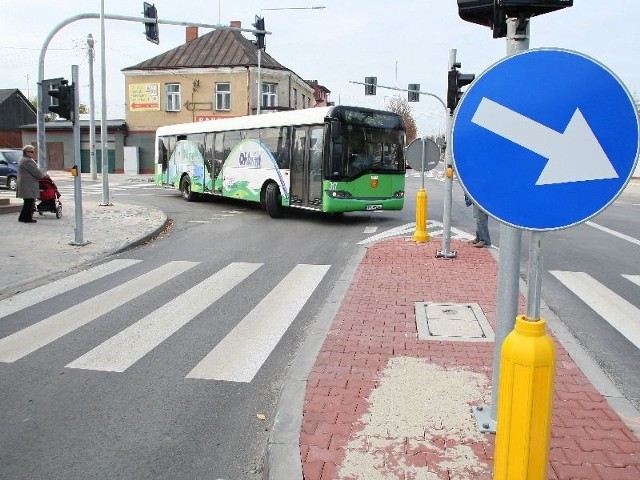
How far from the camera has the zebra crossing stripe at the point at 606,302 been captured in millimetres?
6338

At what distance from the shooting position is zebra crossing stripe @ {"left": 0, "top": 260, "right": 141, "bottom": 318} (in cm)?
725

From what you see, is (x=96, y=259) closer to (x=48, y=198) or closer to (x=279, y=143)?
(x=48, y=198)

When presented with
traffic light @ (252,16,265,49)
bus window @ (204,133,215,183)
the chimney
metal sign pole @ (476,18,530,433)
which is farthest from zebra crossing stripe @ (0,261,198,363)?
the chimney

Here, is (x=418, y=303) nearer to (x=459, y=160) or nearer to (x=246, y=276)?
(x=246, y=276)

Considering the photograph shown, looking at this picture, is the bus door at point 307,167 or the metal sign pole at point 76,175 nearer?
the metal sign pole at point 76,175

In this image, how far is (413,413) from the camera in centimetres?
386

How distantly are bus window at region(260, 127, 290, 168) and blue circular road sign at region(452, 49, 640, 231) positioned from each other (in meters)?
13.8

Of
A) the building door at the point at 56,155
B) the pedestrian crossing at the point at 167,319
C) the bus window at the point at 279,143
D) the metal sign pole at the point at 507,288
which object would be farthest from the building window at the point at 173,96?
the metal sign pole at the point at 507,288

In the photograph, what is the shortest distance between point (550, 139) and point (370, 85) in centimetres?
3259

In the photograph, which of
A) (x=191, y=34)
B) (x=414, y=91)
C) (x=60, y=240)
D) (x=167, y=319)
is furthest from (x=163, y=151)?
(x=191, y=34)

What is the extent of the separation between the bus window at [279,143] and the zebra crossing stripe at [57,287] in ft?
22.2

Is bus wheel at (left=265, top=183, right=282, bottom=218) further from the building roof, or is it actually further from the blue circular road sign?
the building roof

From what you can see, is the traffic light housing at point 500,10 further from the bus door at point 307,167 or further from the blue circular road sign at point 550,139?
the bus door at point 307,167

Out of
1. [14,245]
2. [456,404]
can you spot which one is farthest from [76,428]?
[14,245]
